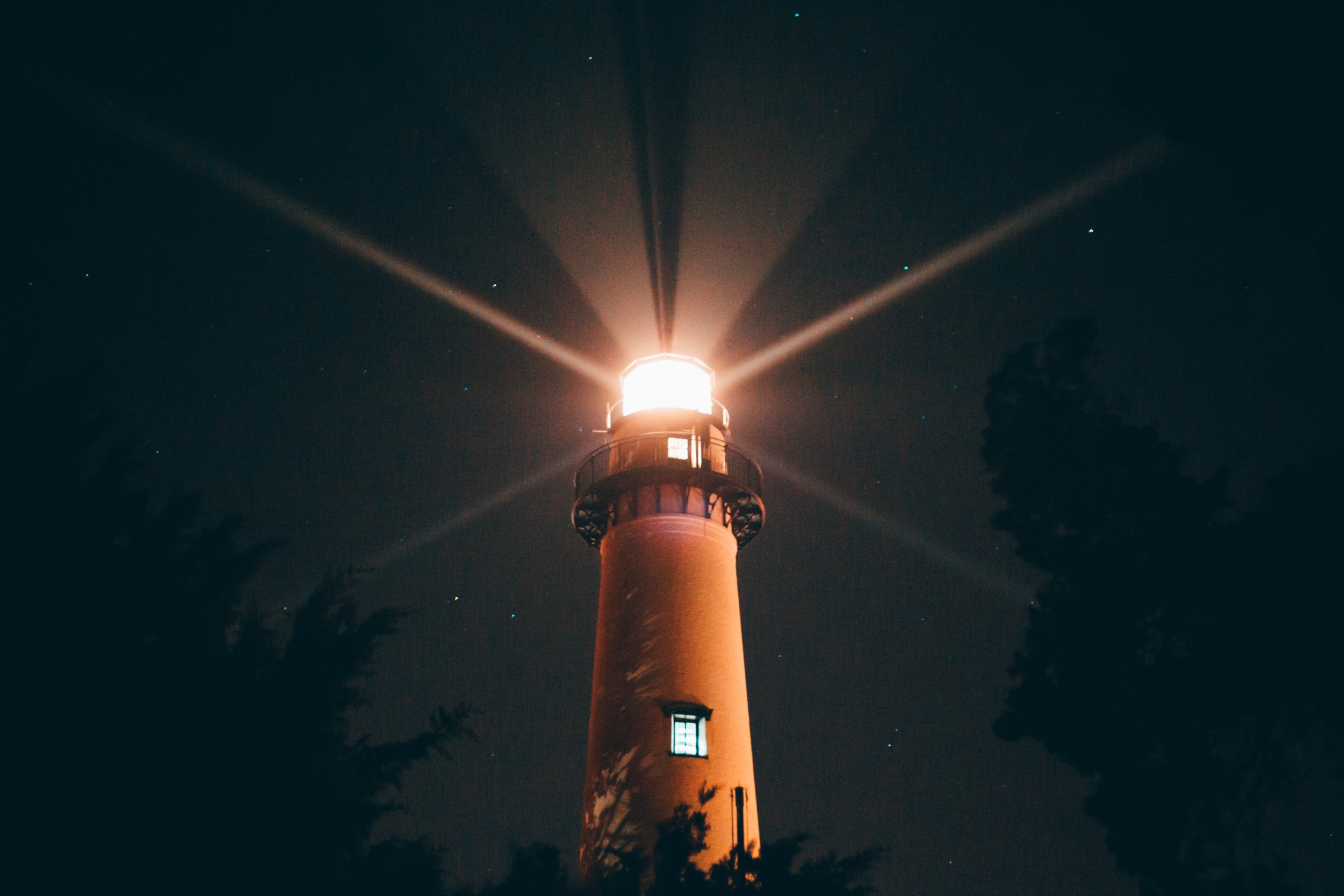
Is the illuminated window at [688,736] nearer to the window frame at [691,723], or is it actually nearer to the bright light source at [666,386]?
the window frame at [691,723]

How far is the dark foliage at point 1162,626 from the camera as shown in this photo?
14.1 m

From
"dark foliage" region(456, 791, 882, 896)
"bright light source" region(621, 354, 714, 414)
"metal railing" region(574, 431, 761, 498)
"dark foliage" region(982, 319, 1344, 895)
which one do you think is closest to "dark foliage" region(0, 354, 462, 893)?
"dark foliage" region(456, 791, 882, 896)

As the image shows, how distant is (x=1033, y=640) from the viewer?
1750 centimetres

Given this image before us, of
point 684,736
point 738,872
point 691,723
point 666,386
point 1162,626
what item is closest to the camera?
point 738,872

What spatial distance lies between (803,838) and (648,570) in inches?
514

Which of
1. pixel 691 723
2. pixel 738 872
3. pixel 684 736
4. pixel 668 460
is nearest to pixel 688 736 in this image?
pixel 684 736

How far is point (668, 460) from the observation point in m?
23.9

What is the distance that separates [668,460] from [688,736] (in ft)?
20.2

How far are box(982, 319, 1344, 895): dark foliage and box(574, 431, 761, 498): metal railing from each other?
7.06 meters

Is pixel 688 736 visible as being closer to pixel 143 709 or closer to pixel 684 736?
pixel 684 736

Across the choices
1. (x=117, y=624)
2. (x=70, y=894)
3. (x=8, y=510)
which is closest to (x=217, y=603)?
(x=117, y=624)

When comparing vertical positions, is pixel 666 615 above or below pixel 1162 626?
above

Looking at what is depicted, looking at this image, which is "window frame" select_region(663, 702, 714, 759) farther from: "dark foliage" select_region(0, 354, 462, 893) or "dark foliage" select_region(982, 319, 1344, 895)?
"dark foliage" select_region(0, 354, 462, 893)

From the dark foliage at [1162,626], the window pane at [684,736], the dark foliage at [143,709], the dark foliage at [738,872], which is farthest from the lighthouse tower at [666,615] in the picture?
the dark foliage at [143,709]
